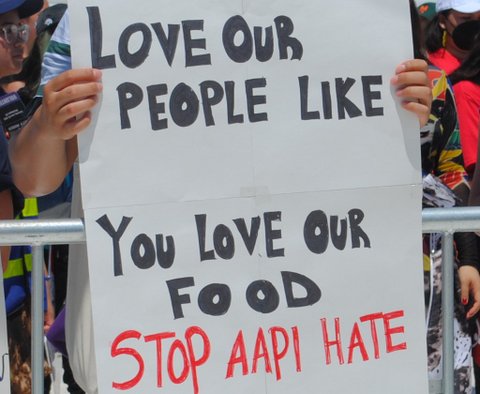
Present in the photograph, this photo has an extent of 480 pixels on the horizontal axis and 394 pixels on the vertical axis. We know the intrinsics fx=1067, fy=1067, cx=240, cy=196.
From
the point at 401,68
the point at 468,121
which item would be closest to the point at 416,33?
the point at 401,68

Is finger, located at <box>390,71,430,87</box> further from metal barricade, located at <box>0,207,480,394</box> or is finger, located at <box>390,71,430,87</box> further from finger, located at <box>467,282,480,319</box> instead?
finger, located at <box>467,282,480,319</box>

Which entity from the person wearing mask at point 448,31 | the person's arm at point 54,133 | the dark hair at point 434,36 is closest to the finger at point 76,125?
the person's arm at point 54,133

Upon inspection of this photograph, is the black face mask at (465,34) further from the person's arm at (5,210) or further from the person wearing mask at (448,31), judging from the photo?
the person's arm at (5,210)

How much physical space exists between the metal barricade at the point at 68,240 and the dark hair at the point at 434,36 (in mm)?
2132

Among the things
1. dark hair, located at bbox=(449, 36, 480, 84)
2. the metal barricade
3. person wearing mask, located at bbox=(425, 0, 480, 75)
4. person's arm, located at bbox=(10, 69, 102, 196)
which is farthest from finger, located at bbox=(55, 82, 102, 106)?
person wearing mask, located at bbox=(425, 0, 480, 75)

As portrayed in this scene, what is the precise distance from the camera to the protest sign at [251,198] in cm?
254

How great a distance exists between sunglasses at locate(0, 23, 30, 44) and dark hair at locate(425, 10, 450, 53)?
2.28 metres

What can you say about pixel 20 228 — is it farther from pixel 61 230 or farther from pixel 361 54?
pixel 361 54

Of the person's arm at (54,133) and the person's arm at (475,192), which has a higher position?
the person's arm at (54,133)

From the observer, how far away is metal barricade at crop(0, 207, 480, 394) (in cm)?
261

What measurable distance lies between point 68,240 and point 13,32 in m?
0.69

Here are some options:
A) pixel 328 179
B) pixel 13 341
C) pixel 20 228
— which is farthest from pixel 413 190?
pixel 13 341

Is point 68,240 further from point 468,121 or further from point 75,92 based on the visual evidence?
point 468,121

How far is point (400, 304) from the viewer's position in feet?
8.91
